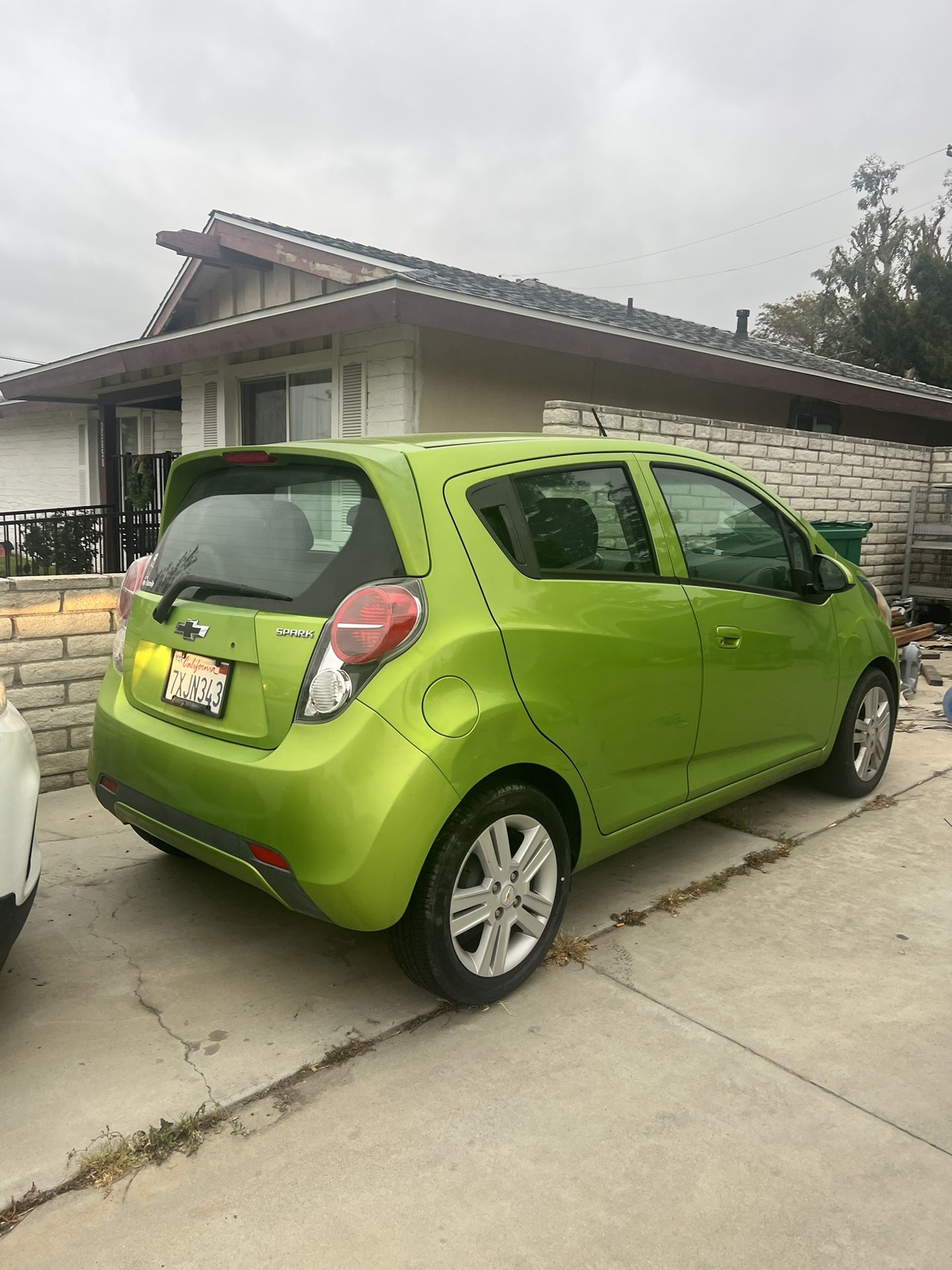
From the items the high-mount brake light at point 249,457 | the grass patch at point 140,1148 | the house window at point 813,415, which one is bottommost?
the grass patch at point 140,1148

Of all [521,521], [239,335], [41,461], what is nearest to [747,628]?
[521,521]

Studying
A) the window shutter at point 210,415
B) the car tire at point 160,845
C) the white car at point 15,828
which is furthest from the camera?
the window shutter at point 210,415

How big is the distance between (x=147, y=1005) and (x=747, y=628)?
2.49 m

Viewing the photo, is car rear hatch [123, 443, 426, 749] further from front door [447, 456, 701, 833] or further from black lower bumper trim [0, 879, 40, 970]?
black lower bumper trim [0, 879, 40, 970]

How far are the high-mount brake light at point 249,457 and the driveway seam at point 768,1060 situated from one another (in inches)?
76.9

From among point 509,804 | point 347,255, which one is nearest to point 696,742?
point 509,804

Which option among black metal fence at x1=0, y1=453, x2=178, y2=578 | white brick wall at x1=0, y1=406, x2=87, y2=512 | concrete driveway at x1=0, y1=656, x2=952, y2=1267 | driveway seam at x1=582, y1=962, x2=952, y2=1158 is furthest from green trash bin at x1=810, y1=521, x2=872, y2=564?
white brick wall at x1=0, y1=406, x2=87, y2=512

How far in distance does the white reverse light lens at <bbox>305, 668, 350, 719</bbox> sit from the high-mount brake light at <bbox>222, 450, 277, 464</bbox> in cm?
86

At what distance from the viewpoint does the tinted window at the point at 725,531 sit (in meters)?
3.52

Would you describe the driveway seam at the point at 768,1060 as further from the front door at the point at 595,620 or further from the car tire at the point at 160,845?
the car tire at the point at 160,845

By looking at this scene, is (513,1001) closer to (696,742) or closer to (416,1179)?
(416,1179)

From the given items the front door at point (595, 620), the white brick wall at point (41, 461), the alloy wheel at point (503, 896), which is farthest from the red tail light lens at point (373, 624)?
the white brick wall at point (41, 461)

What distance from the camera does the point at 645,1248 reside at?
6.39ft

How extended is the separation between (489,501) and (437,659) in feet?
1.88
